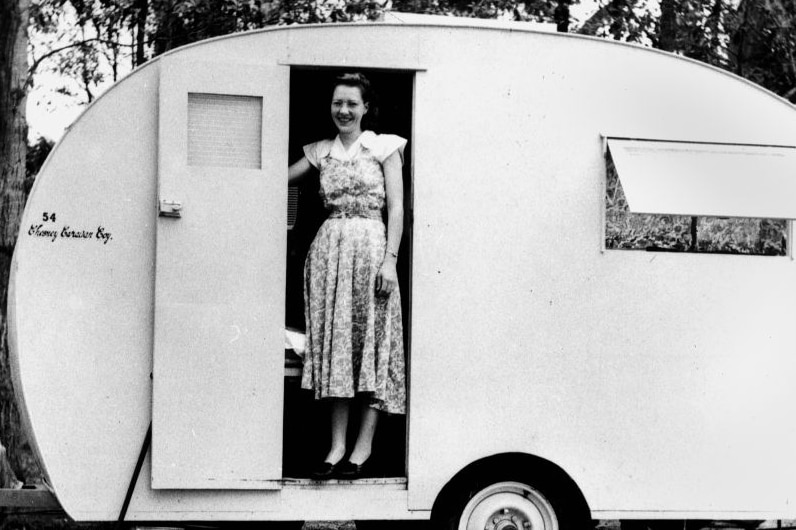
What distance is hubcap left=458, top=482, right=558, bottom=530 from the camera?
6.03 meters

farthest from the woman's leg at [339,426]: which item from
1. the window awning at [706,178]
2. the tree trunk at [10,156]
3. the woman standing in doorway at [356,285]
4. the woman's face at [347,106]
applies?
the tree trunk at [10,156]

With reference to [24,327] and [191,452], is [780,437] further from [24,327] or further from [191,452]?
[24,327]

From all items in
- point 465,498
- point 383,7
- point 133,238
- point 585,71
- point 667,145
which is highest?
point 383,7

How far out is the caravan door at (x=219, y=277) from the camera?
5730 mm

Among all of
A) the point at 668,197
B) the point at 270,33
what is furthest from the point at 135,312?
the point at 668,197

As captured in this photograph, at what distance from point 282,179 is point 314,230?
157 centimetres

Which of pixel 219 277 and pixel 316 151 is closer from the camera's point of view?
pixel 219 277

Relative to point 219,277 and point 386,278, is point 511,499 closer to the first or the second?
point 386,278

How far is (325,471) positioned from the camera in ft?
19.7

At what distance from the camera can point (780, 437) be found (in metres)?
6.10

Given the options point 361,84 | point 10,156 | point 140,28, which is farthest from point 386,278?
point 140,28

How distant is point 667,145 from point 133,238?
109 inches

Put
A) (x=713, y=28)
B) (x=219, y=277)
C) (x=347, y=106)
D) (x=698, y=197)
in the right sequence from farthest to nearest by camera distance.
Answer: (x=713, y=28), (x=347, y=106), (x=698, y=197), (x=219, y=277)

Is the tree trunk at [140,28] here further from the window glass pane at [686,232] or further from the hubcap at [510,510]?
the hubcap at [510,510]
